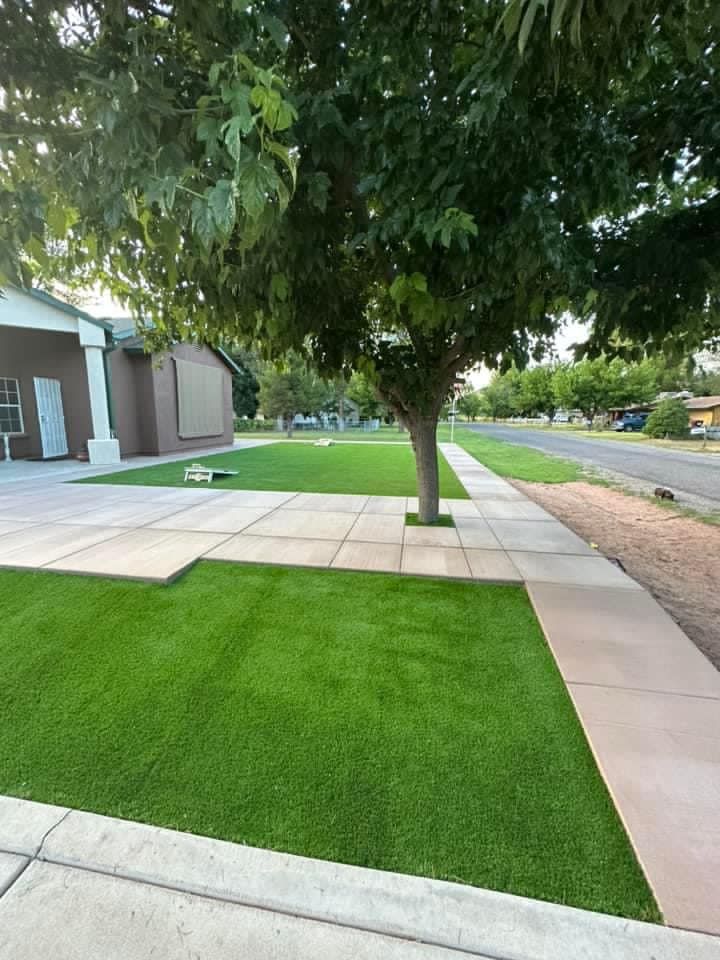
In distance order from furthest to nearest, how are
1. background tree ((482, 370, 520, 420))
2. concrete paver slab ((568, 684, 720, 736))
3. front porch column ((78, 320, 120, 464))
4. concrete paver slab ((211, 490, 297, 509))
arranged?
background tree ((482, 370, 520, 420)) < front porch column ((78, 320, 120, 464)) < concrete paver slab ((211, 490, 297, 509)) < concrete paver slab ((568, 684, 720, 736))

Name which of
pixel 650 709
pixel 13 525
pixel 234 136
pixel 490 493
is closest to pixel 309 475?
pixel 490 493

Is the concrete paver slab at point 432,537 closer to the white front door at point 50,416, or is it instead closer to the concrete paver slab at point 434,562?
the concrete paver slab at point 434,562

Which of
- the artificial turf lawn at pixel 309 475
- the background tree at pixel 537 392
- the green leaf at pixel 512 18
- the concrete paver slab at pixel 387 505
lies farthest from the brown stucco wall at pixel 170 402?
the background tree at pixel 537 392

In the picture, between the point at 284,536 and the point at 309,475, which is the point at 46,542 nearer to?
the point at 284,536

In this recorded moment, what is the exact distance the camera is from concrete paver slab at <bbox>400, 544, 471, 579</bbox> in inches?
163

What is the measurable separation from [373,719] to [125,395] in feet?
46.7

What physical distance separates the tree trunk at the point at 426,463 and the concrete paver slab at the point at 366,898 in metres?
4.31

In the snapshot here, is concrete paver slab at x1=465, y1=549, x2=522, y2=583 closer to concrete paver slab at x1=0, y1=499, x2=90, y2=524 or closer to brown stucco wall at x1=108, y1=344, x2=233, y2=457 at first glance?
concrete paver slab at x1=0, y1=499, x2=90, y2=524

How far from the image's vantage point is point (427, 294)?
9.18ft

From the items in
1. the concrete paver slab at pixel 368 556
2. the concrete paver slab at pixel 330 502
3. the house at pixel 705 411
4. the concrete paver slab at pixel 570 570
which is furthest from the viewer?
the house at pixel 705 411

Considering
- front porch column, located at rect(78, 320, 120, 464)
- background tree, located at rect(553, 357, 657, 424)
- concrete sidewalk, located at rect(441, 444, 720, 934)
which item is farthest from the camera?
background tree, located at rect(553, 357, 657, 424)

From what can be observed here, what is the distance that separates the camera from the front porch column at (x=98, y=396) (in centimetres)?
1094

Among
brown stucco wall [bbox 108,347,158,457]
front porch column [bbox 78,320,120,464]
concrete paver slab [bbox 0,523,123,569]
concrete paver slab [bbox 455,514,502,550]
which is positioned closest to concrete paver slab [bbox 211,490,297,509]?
concrete paver slab [bbox 0,523,123,569]

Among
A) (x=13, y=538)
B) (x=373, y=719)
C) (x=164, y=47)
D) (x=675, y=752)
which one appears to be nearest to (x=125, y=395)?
(x=13, y=538)
